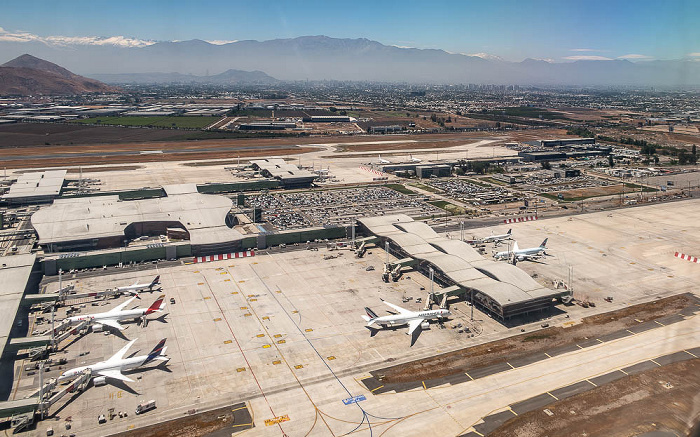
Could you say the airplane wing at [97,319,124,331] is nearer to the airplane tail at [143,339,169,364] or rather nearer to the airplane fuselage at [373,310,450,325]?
the airplane tail at [143,339,169,364]

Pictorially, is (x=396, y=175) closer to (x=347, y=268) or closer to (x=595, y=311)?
(x=347, y=268)

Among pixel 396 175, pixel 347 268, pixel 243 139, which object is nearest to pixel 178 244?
pixel 347 268

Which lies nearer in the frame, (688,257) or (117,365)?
(117,365)

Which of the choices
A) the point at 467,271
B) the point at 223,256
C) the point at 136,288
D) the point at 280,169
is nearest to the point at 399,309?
the point at 467,271

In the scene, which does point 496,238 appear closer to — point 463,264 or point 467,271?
point 463,264

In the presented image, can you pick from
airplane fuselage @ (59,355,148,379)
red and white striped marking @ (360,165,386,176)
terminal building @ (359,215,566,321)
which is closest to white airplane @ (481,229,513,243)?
terminal building @ (359,215,566,321)

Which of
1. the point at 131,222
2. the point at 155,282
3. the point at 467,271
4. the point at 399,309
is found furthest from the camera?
the point at 131,222
